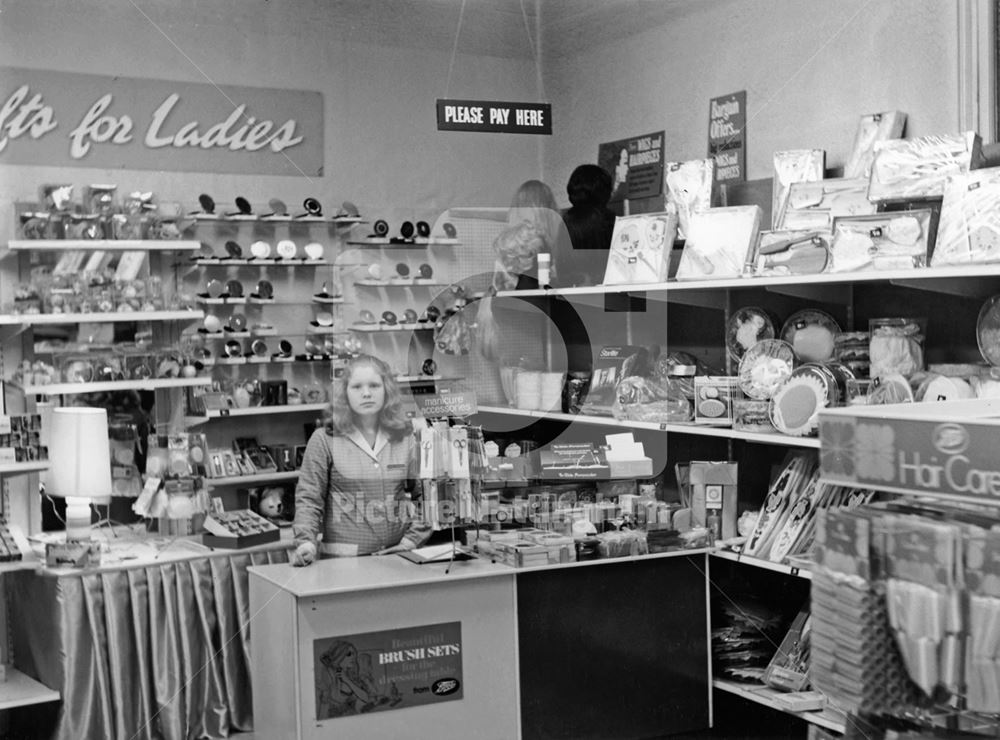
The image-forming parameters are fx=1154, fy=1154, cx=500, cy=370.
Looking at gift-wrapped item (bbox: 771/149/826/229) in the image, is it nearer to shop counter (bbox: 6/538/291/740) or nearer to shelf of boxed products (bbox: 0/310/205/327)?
shop counter (bbox: 6/538/291/740)

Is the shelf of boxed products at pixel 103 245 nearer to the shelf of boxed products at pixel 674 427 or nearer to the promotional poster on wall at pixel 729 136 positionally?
the shelf of boxed products at pixel 674 427

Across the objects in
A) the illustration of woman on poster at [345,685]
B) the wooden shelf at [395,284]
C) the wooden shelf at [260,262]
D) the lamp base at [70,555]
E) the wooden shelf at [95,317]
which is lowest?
the illustration of woman on poster at [345,685]

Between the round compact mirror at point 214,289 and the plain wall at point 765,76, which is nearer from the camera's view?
the plain wall at point 765,76

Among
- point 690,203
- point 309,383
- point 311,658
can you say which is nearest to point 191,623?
point 311,658

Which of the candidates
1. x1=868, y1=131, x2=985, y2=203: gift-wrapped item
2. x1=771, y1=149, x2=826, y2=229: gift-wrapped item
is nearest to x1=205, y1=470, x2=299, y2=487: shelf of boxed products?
x1=771, y1=149, x2=826, y2=229: gift-wrapped item

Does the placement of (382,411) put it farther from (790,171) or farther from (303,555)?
(790,171)

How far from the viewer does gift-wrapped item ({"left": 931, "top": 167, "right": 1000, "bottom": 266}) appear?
343cm

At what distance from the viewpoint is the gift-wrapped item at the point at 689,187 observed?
4910 mm

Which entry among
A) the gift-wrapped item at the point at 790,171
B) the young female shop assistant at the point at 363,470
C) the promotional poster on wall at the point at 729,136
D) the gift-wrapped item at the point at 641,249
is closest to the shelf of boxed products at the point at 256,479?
the young female shop assistant at the point at 363,470

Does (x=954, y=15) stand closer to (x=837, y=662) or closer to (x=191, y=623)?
(x=837, y=662)

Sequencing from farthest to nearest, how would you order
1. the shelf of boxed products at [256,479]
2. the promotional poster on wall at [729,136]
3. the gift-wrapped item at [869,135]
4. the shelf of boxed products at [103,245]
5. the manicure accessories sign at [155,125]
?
the shelf of boxed products at [256,479]
the manicure accessories sign at [155,125]
the promotional poster on wall at [729,136]
the shelf of boxed products at [103,245]
the gift-wrapped item at [869,135]

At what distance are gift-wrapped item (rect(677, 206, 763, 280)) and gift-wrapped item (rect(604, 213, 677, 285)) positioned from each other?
0.67 ft

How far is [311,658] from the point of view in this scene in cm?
363

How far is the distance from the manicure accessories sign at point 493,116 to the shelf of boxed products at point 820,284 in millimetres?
768
